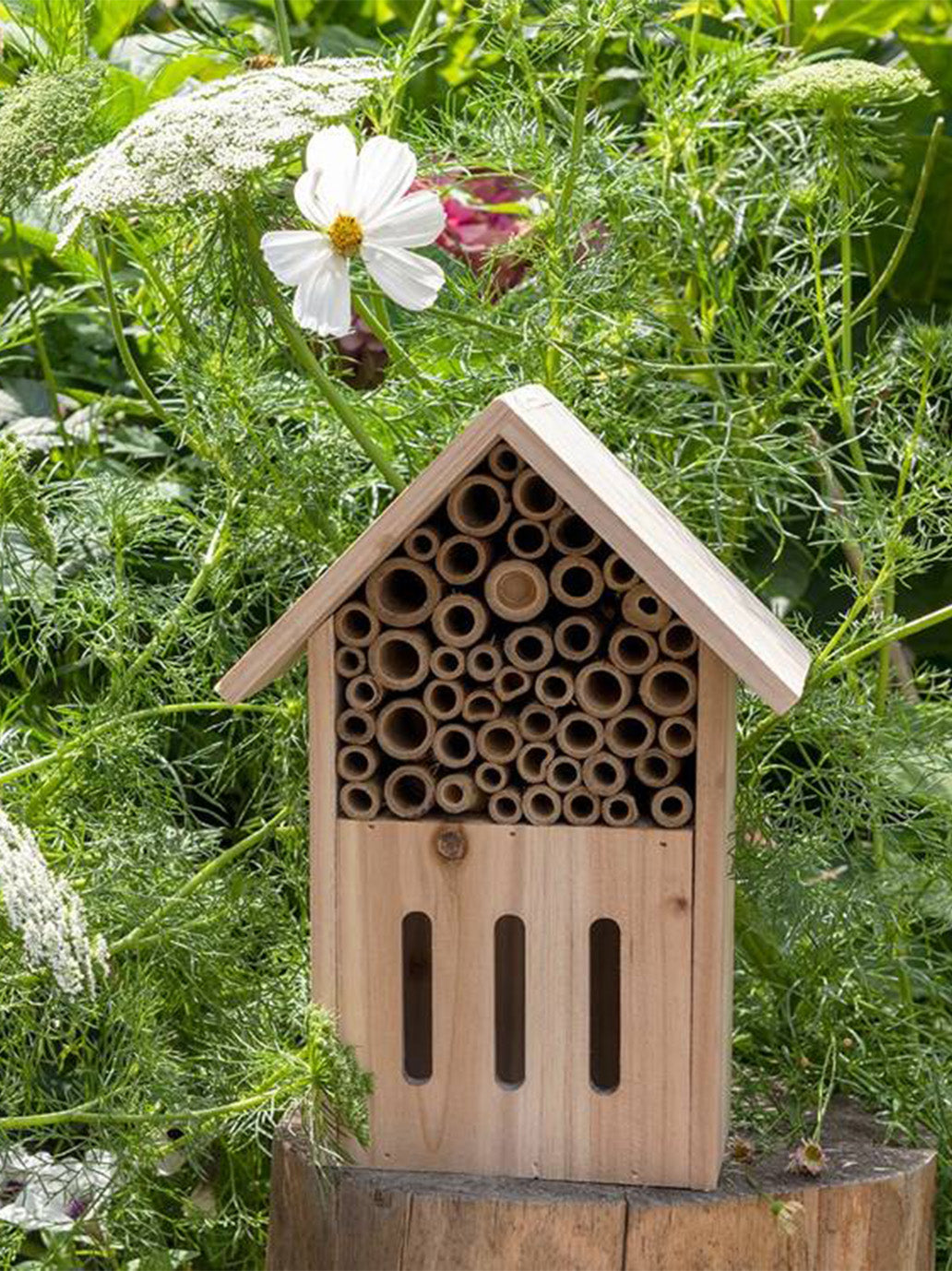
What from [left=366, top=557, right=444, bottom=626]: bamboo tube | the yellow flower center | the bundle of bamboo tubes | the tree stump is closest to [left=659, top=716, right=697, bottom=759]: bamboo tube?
the bundle of bamboo tubes

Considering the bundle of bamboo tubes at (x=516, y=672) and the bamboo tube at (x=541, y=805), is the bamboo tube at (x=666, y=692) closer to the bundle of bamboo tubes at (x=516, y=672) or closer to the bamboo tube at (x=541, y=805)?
the bundle of bamboo tubes at (x=516, y=672)

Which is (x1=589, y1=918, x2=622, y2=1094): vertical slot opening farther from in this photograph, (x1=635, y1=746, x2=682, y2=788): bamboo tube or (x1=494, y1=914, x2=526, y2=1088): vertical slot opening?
(x1=635, y1=746, x2=682, y2=788): bamboo tube

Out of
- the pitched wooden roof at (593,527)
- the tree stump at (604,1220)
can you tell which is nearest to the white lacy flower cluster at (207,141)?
the pitched wooden roof at (593,527)

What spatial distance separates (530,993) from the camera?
5.56 ft

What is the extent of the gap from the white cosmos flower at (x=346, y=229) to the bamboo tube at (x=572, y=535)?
217mm

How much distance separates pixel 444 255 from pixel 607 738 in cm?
78

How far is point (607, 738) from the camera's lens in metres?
1.64

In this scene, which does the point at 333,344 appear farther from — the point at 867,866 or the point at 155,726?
the point at 867,866

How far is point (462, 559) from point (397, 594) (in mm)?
63

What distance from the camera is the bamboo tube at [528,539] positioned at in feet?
5.34

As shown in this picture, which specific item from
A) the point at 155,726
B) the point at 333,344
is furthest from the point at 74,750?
the point at 333,344

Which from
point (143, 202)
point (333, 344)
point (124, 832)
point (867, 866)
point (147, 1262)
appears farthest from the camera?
point (333, 344)

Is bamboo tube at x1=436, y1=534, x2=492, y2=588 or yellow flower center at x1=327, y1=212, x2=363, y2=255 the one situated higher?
yellow flower center at x1=327, y1=212, x2=363, y2=255

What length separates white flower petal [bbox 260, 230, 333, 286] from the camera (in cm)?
164
